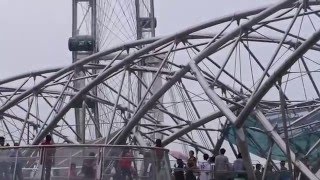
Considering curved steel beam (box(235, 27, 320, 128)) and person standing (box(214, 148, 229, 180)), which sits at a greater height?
curved steel beam (box(235, 27, 320, 128))

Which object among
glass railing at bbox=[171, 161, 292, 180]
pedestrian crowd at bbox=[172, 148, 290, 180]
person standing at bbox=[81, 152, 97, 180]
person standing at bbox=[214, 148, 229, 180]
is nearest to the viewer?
person standing at bbox=[81, 152, 97, 180]

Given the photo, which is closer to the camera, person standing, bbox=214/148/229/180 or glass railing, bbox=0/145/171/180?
glass railing, bbox=0/145/171/180

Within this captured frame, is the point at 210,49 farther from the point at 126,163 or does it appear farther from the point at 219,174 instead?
the point at 126,163

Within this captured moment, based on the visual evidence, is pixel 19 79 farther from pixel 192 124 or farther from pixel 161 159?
pixel 161 159

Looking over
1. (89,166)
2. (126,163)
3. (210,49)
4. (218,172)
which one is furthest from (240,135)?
(89,166)

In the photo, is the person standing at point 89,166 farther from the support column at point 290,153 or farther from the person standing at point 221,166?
the support column at point 290,153

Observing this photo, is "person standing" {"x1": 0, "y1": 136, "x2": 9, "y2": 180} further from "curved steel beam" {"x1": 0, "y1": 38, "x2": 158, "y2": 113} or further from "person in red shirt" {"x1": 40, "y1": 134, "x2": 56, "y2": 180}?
"curved steel beam" {"x1": 0, "y1": 38, "x2": 158, "y2": 113}

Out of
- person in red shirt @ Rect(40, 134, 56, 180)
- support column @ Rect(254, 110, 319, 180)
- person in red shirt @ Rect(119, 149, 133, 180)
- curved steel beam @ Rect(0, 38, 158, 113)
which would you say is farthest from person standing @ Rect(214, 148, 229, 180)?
person in red shirt @ Rect(40, 134, 56, 180)

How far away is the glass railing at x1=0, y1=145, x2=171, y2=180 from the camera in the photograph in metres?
15.7

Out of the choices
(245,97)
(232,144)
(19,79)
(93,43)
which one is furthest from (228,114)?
(93,43)

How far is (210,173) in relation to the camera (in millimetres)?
27391

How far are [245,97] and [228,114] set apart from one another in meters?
7.93

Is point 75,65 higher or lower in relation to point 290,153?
higher

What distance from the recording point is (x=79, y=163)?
15.7 m
